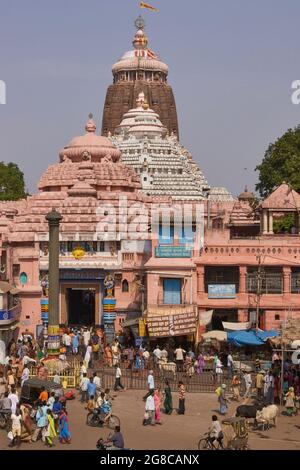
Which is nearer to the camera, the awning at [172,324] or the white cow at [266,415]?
the white cow at [266,415]

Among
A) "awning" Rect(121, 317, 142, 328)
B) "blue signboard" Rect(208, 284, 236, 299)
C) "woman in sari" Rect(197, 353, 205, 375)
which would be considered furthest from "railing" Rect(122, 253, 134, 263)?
"woman in sari" Rect(197, 353, 205, 375)

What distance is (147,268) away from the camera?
43375mm

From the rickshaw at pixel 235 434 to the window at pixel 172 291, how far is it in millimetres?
17575

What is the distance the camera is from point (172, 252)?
43.4 m

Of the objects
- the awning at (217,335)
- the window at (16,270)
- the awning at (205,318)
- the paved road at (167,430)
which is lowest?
the paved road at (167,430)

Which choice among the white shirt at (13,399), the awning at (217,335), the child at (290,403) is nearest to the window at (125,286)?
the awning at (217,335)

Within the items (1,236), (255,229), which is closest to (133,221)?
(1,236)

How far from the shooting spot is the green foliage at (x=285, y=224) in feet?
178

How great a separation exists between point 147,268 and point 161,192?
26825mm

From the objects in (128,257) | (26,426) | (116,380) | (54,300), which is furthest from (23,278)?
Result: (26,426)

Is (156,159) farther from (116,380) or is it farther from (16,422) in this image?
(16,422)

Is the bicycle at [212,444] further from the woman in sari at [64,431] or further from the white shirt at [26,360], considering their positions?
the white shirt at [26,360]

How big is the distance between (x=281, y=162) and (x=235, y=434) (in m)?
40.0

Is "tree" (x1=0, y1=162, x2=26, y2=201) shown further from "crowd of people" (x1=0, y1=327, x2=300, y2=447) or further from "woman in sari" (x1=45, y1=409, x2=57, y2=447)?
"woman in sari" (x1=45, y1=409, x2=57, y2=447)
